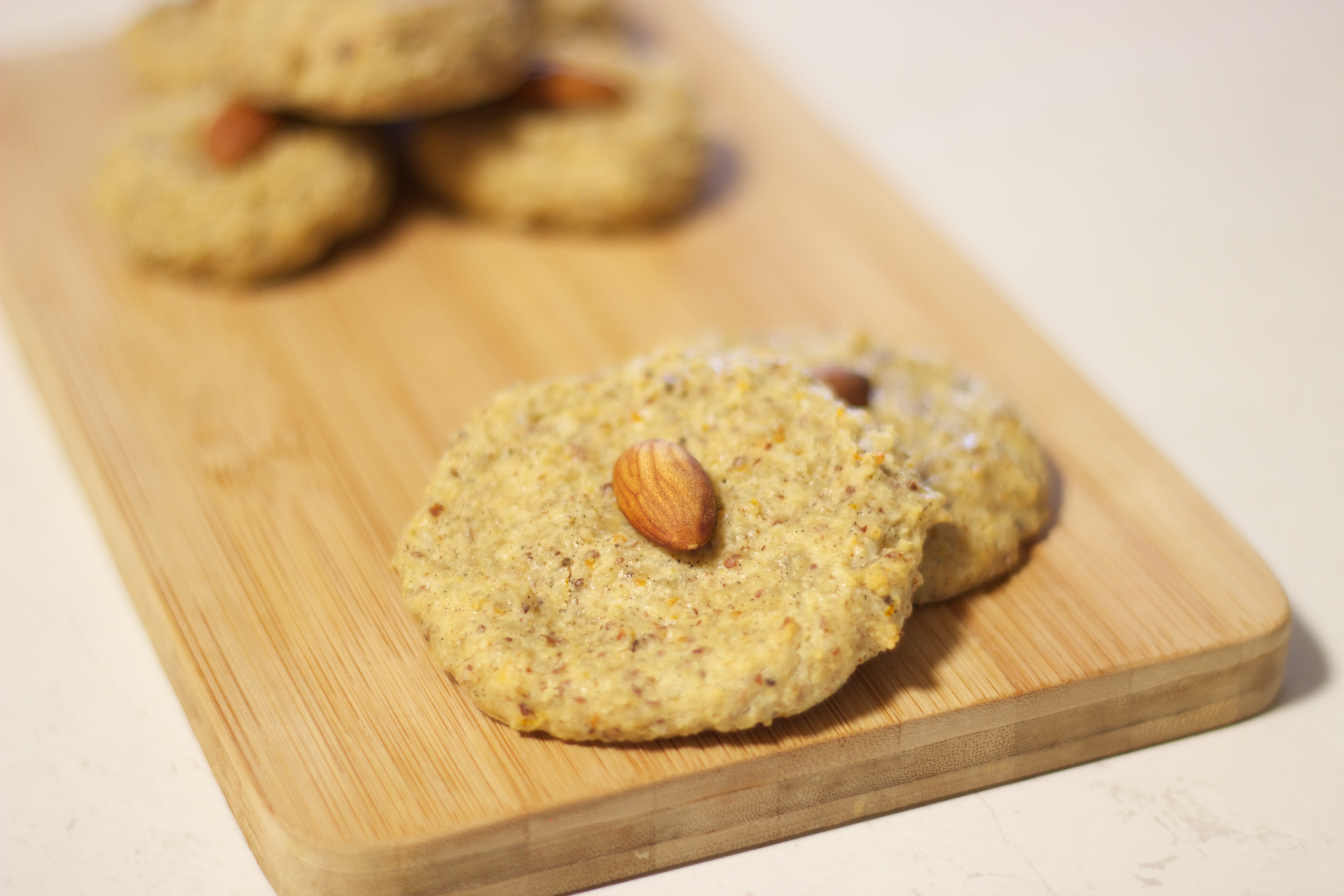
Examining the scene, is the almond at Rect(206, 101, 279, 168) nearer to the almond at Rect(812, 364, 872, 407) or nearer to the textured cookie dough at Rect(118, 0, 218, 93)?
the textured cookie dough at Rect(118, 0, 218, 93)

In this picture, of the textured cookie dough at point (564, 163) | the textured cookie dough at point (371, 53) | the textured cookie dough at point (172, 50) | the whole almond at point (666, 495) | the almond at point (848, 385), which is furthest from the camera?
the textured cookie dough at point (172, 50)

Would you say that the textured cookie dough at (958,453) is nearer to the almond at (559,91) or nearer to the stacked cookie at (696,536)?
the stacked cookie at (696,536)

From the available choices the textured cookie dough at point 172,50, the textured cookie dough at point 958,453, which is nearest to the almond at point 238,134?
the textured cookie dough at point 172,50

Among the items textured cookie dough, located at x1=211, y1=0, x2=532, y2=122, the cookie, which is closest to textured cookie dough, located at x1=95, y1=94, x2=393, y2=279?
textured cookie dough, located at x1=211, y1=0, x2=532, y2=122

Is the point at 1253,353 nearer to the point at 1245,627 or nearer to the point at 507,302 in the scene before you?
the point at 1245,627

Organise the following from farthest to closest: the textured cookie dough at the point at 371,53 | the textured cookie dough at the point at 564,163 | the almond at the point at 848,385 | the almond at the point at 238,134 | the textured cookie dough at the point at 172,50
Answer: the textured cookie dough at the point at 172,50 → the textured cookie dough at the point at 564,163 → the almond at the point at 238,134 → the textured cookie dough at the point at 371,53 → the almond at the point at 848,385

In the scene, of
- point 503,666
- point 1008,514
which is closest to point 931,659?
point 1008,514

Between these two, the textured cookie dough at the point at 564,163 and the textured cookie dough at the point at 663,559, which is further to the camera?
the textured cookie dough at the point at 564,163

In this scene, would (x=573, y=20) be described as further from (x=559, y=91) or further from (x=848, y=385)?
(x=848, y=385)
